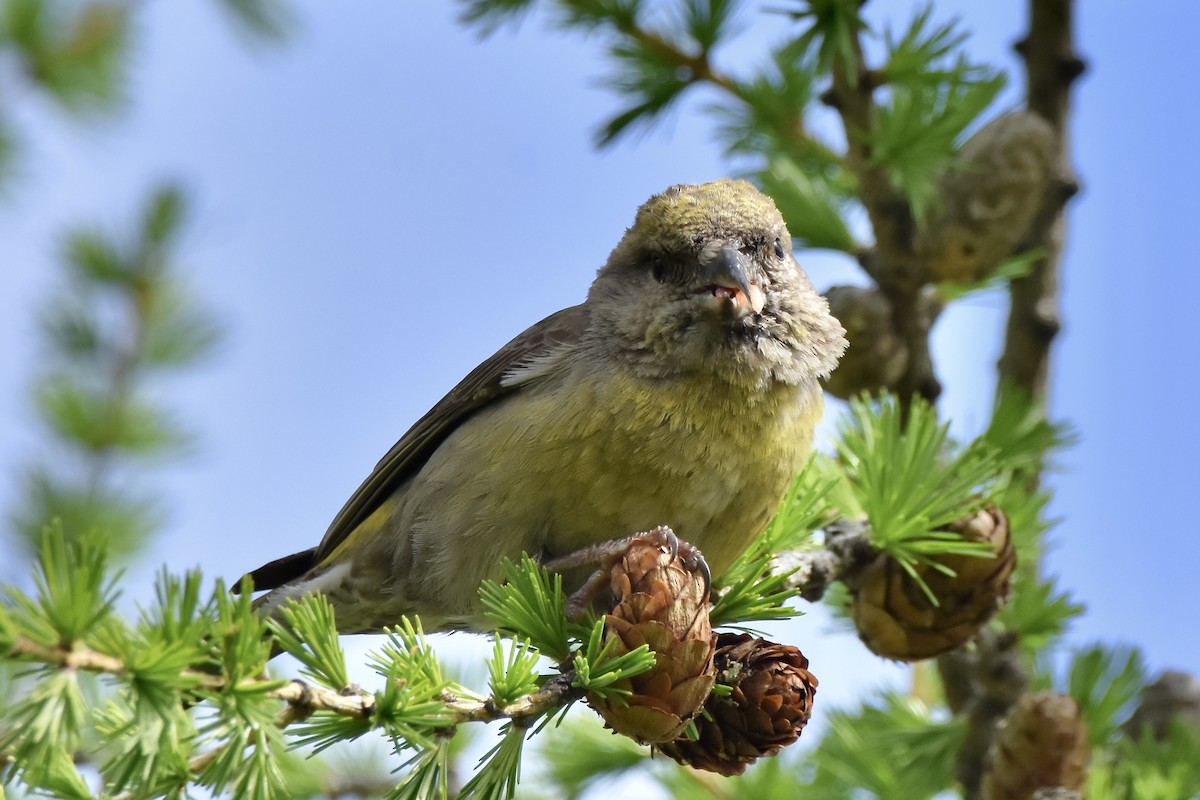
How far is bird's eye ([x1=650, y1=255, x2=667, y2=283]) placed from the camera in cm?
340

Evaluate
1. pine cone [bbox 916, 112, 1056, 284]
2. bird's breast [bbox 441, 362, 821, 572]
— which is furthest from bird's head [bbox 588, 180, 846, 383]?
pine cone [bbox 916, 112, 1056, 284]

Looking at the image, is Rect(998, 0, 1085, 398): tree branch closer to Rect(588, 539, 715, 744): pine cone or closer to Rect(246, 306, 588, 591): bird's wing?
Rect(246, 306, 588, 591): bird's wing

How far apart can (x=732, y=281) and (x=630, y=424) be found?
480mm

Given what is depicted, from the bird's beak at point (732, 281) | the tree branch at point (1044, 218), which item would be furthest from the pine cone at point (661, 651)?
the tree branch at point (1044, 218)

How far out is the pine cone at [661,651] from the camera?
2271 mm

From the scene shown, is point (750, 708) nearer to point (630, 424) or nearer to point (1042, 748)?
point (630, 424)

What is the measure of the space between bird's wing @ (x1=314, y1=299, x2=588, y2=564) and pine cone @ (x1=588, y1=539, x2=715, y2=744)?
117 centimetres

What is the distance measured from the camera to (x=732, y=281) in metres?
3.17

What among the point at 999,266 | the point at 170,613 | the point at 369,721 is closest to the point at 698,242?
the point at 999,266

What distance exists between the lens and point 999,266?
3727 millimetres

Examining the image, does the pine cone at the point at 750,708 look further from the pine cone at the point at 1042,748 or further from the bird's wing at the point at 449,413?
the bird's wing at the point at 449,413

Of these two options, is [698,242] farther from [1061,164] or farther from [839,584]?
[1061,164]

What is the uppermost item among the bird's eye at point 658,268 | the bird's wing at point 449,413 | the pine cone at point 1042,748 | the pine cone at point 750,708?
the bird's eye at point 658,268

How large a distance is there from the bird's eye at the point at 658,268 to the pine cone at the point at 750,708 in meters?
1.15
